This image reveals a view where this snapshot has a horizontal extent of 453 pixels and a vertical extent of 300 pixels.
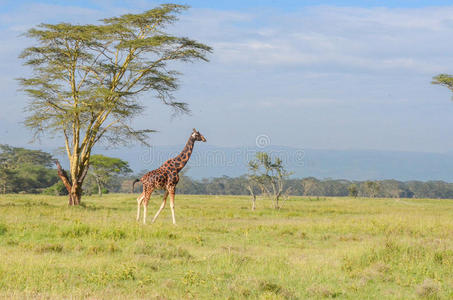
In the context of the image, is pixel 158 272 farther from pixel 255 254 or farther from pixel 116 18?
pixel 116 18

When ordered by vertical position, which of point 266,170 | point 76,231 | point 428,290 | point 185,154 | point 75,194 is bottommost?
point 428,290

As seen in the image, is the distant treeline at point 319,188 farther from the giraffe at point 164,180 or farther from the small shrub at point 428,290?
the small shrub at point 428,290

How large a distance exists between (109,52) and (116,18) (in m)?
1.73

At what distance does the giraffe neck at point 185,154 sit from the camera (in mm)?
17250

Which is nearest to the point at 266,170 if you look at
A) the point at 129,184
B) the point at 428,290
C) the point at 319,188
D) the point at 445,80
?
the point at 445,80

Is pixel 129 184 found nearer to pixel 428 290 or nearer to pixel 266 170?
pixel 266 170

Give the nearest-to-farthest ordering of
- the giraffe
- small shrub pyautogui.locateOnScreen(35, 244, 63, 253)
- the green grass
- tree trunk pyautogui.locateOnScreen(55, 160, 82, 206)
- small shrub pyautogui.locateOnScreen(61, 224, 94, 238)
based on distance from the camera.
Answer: the green grass < small shrub pyautogui.locateOnScreen(35, 244, 63, 253) < small shrub pyautogui.locateOnScreen(61, 224, 94, 238) < the giraffe < tree trunk pyautogui.locateOnScreen(55, 160, 82, 206)

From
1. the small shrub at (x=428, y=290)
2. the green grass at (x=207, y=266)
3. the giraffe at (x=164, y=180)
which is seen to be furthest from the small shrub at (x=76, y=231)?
the small shrub at (x=428, y=290)

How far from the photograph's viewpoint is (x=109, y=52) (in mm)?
25109

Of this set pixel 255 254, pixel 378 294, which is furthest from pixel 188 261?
pixel 378 294

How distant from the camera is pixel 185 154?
691 inches

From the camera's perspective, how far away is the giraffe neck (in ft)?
56.6

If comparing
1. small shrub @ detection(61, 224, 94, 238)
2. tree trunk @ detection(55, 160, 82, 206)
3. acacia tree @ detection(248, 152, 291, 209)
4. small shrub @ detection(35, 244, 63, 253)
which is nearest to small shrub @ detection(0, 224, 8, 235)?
small shrub @ detection(61, 224, 94, 238)

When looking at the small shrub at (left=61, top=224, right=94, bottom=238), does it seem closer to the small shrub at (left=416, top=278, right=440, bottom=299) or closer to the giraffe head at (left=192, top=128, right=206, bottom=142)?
the giraffe head at (left=192, top=128, right=206, bottom=142)
